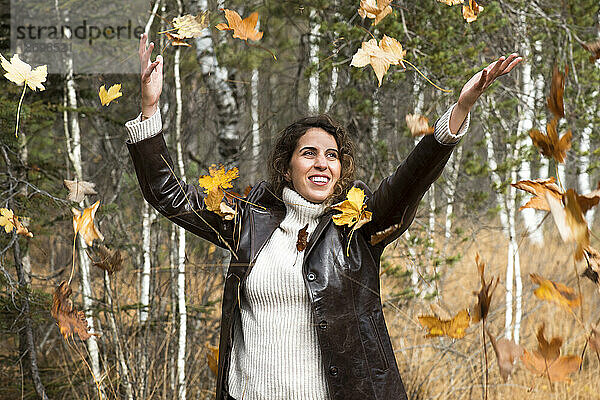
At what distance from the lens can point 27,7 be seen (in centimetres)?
335

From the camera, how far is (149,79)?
5.65 feet

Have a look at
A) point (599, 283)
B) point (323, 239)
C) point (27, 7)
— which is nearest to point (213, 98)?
point (27, 7)

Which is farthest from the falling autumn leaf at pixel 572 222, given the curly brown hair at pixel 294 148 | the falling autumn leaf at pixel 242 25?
the falling autumn leaf at pixel 242 25

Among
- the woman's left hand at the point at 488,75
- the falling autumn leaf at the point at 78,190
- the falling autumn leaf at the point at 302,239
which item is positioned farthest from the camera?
the falling autumn leaf at the point at 78,190

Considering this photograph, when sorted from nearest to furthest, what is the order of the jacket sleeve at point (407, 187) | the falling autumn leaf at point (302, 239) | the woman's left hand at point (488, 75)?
the woman's left hand at point (488, 75) → the jacket sleeve at point (407, 187) → the falling autumn leaf at point (302, 239)

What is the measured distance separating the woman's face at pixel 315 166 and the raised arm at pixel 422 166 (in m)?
0.17

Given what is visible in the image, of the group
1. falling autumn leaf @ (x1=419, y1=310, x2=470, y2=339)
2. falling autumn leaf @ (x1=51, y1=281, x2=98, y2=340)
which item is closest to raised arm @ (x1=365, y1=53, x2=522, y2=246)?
falling autumn leaf @ (x1=419, y1=310, x2=470, y2=339)

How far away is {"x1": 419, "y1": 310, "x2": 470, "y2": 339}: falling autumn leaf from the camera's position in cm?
141

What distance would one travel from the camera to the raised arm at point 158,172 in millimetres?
1746

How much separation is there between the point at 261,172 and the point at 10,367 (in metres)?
2.12

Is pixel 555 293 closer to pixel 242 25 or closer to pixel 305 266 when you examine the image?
pixel 305 266

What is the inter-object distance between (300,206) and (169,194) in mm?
406

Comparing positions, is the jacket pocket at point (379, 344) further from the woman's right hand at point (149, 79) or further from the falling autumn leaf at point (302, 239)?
the woman's right hand at point (149, 79)

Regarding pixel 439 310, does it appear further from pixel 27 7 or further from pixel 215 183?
pixel 27 7
